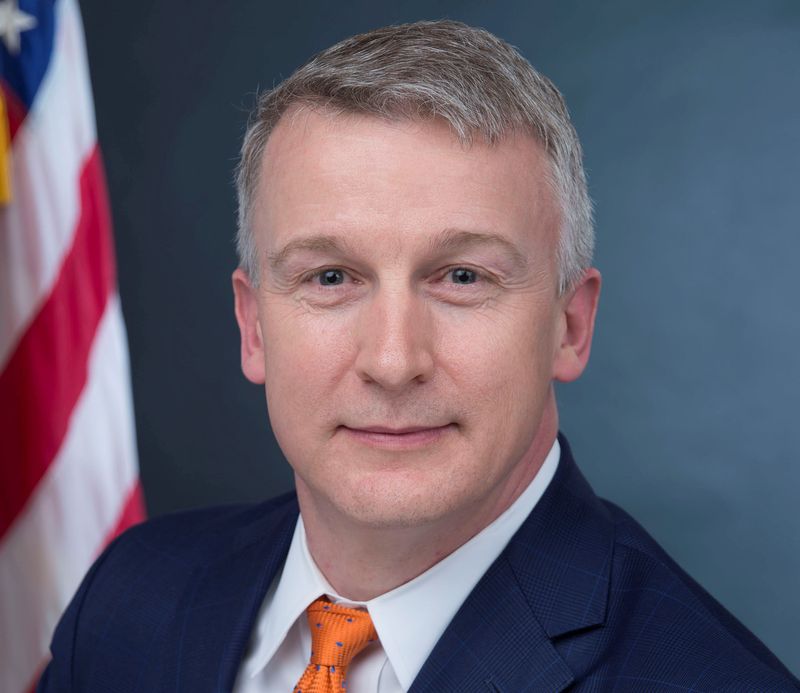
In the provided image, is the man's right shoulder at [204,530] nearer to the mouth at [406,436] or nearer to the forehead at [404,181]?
the mouth at [406,436]

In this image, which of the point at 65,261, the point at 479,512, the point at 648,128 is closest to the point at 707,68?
the point at 648,128

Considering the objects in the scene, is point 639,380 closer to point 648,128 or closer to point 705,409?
point 705,409

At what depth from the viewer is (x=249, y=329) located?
2113mm

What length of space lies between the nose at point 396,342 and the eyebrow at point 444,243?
0.29 feet

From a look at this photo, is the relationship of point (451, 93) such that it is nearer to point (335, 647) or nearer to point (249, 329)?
point (249, 329)

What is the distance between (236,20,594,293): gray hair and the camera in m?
1.71

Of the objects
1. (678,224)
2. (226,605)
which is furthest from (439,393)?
(678,224)

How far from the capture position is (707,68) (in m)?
4.13

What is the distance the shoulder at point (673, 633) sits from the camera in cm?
167

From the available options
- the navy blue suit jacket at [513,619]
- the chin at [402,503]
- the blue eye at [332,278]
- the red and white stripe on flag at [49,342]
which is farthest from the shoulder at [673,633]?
the red and white stripe on flag at [49,342]

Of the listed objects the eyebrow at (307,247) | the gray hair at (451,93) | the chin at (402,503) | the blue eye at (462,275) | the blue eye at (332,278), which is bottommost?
the chin at (402,503)

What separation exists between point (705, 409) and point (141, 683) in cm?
266

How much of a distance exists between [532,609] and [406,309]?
525 mm

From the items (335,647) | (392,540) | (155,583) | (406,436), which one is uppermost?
(406,436)
